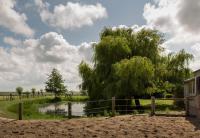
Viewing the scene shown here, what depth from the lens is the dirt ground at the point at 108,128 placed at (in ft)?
47.5

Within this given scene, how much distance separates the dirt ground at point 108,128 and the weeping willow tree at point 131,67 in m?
8.96

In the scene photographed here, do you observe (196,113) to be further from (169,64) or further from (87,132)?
(169,64)

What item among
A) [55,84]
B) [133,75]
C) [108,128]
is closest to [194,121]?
[108,128]

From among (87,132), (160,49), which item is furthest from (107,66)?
(87,132)

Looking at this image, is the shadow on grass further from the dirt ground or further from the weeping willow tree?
the weeping willow tree

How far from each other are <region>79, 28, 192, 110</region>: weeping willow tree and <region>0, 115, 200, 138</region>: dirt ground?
29.4 ft

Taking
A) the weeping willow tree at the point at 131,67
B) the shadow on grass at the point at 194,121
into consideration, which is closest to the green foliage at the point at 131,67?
the weeping willow tree at the point at 131,67

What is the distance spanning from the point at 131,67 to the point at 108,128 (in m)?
11.5

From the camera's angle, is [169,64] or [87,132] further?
[169,64]

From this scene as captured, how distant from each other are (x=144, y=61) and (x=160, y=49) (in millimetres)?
5508

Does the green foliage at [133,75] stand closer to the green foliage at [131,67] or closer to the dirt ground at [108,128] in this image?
the green foliage at [131,67]

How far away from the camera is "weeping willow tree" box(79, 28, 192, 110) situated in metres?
26.6

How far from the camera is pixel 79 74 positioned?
102 ft

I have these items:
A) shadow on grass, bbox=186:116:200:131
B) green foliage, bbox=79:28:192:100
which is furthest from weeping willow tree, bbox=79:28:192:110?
shadow on grass, bbox=186:116:200:131
